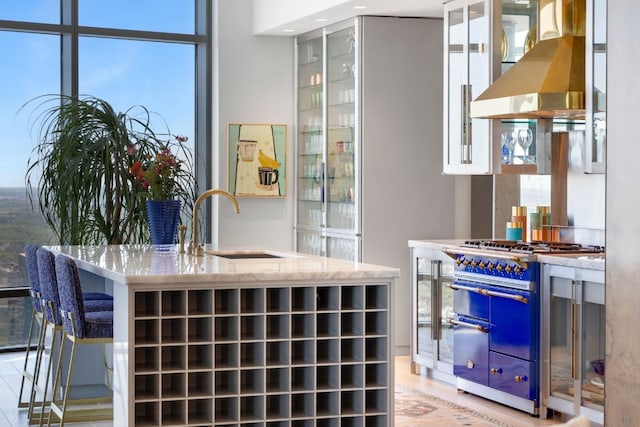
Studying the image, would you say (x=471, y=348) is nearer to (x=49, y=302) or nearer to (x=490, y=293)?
(x=490, y=293)

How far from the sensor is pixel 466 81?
255 inches

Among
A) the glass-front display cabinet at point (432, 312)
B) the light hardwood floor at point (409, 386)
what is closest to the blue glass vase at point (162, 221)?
the light hardwood floor at point (409, 386)

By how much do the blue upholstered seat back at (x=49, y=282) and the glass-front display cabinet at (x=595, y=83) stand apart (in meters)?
2.81

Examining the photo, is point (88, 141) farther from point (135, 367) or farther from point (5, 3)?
point (135, 367)

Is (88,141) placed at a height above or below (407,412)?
above

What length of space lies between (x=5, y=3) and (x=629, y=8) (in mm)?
6921

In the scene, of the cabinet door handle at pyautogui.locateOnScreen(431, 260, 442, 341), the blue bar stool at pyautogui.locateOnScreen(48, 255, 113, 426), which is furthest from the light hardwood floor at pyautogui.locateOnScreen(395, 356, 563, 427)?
the blue bar stool at pyautogui.locateOnScreen(48, 255, 113, 426)

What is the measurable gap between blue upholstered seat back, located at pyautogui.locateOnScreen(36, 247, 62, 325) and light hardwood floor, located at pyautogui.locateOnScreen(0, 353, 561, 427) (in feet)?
2.25

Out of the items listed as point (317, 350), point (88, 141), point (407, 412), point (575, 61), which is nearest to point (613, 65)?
point (317, 350)

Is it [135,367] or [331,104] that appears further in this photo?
[331,104]

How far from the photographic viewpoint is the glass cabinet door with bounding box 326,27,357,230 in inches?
301

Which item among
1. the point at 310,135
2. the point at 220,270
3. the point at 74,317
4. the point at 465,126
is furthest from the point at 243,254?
the point at 310,135

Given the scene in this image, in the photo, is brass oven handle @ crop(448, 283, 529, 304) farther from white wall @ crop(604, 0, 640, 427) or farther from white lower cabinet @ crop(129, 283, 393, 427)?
white wall @ crop(604, 0, 640, 427)

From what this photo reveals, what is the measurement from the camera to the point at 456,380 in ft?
21.0
